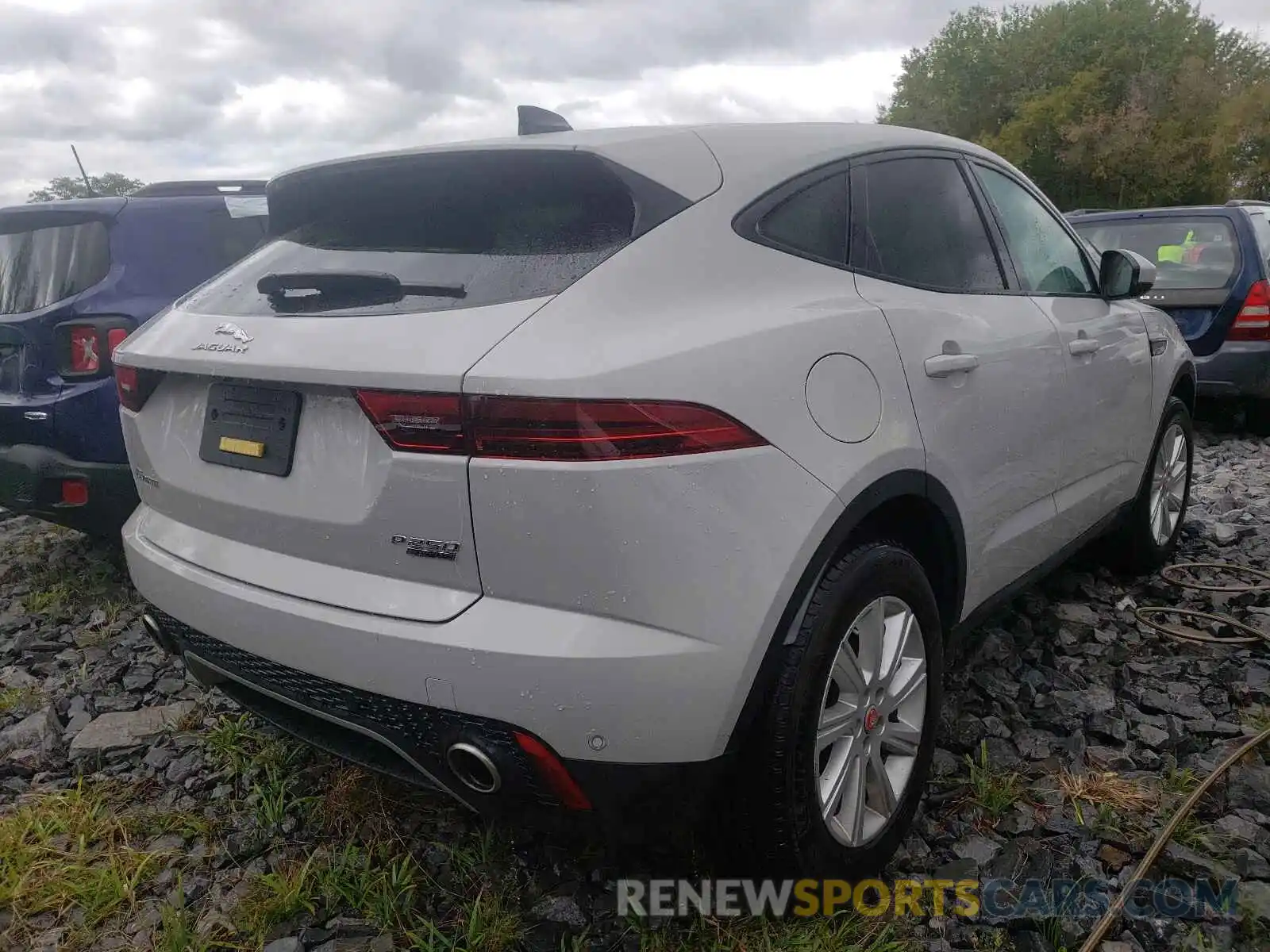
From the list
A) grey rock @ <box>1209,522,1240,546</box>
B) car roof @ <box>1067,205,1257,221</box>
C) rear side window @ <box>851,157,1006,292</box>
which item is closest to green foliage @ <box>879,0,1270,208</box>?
car roof @ <box>1067,205,1257,221</box>

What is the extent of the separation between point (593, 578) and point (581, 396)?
30 centimetres

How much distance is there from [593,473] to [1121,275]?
2.62 meters

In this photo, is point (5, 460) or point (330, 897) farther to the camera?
point (5, 460)

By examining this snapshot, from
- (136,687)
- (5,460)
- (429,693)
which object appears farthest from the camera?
(5,460)

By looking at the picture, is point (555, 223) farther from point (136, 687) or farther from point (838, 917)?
point (136, 687)

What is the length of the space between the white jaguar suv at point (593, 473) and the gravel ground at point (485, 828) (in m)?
0.36

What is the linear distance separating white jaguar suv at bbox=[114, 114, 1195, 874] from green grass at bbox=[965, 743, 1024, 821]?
11.6 inches

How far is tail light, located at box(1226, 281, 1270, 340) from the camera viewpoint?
249 inches

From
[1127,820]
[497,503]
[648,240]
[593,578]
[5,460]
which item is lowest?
Answer: [1127,820]

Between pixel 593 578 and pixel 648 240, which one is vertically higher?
pixel 648 240

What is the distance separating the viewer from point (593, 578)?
161cm

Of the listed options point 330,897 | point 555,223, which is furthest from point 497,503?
point 330,897

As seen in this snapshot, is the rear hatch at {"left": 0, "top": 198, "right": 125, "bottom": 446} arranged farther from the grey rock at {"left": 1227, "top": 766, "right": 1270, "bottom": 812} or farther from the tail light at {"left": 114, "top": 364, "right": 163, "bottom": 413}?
the grey rock at {"left": 1227, "top": 766, "right": 1270, "bottom": 812}

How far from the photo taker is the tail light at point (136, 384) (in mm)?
2256
